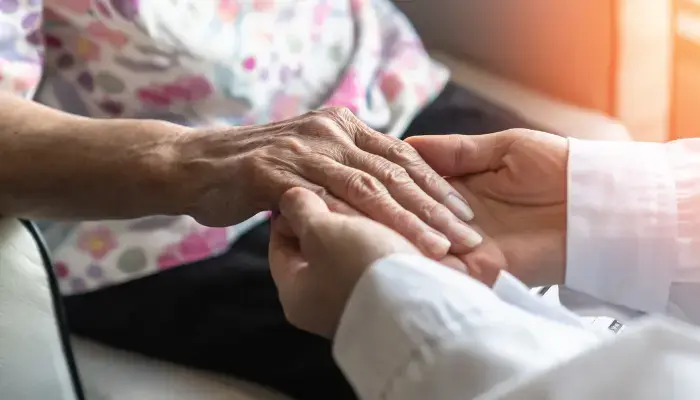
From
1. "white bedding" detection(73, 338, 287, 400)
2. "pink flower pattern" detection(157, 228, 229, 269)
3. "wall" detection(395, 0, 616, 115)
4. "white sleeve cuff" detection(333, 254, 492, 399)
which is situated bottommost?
"white bedding" detection(73, 338, 287, 400)

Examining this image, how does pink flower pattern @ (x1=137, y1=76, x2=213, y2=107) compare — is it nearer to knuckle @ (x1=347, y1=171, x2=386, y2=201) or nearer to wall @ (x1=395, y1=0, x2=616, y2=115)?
knuckle @ (x1=347, y1=171, x2=386, y2=201)

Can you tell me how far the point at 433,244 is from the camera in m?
0.73

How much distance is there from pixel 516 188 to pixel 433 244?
0.58 feet

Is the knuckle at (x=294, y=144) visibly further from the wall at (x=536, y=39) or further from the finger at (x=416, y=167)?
the wall at (x=536, y=39)

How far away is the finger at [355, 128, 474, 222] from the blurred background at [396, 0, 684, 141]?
0.48 meters

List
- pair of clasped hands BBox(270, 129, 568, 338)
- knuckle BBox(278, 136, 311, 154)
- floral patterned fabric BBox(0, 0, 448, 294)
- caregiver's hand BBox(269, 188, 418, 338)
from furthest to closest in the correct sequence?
floral patterned fabric BBox(0, 0, 448, 294)
knuckle BBox(278, 136, 311, 154)
pair of clasped hands BBox(270, 129, 568, 338)
caregiver's hand BBox(269, 188, 418, 338)

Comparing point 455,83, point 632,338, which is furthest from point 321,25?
point 632,338

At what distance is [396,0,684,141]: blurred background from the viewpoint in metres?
1.16

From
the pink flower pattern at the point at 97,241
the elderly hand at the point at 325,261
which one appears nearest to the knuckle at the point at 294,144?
the elderly hand at the point at 325,261

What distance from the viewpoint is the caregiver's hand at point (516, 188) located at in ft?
2.75

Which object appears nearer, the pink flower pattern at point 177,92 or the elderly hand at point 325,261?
the elderly hand at point 325,261

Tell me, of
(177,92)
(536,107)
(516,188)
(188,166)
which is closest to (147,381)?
(188,166)

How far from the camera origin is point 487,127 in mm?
1129

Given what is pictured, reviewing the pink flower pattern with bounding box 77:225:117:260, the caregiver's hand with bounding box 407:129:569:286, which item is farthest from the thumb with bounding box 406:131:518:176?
the pink flower pattern with bounding box 77:225:117:260
